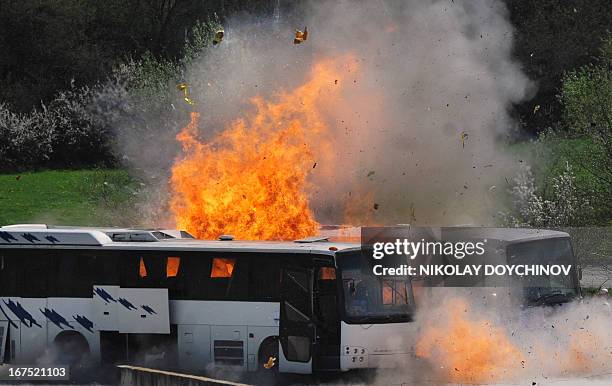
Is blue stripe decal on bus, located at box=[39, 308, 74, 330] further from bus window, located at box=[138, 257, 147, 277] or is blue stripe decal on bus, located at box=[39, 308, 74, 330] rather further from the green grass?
the green grass

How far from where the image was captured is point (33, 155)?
55.7 meters

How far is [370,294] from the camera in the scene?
750 inches

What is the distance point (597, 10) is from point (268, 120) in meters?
36.6

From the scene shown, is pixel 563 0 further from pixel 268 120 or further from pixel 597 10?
pixel 268 120

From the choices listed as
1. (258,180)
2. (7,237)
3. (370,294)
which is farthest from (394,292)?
(7,237)

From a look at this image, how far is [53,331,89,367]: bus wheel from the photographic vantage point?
20.2 m

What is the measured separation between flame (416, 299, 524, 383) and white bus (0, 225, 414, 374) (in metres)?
0.56

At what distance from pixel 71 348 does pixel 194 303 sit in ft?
8.36

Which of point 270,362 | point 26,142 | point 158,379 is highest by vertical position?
point 26,142

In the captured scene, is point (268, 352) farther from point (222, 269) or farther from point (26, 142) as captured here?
point (26, 142)

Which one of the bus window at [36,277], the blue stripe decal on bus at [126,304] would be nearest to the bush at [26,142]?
the bus window at [36,277]

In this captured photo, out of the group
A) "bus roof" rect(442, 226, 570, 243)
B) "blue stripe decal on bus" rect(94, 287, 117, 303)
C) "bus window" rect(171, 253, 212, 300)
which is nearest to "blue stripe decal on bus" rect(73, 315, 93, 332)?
"blue stripe decal on bus" rect(94, 287, 117, 303)

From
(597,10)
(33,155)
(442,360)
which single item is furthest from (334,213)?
(597,10)

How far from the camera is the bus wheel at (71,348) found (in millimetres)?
20250
